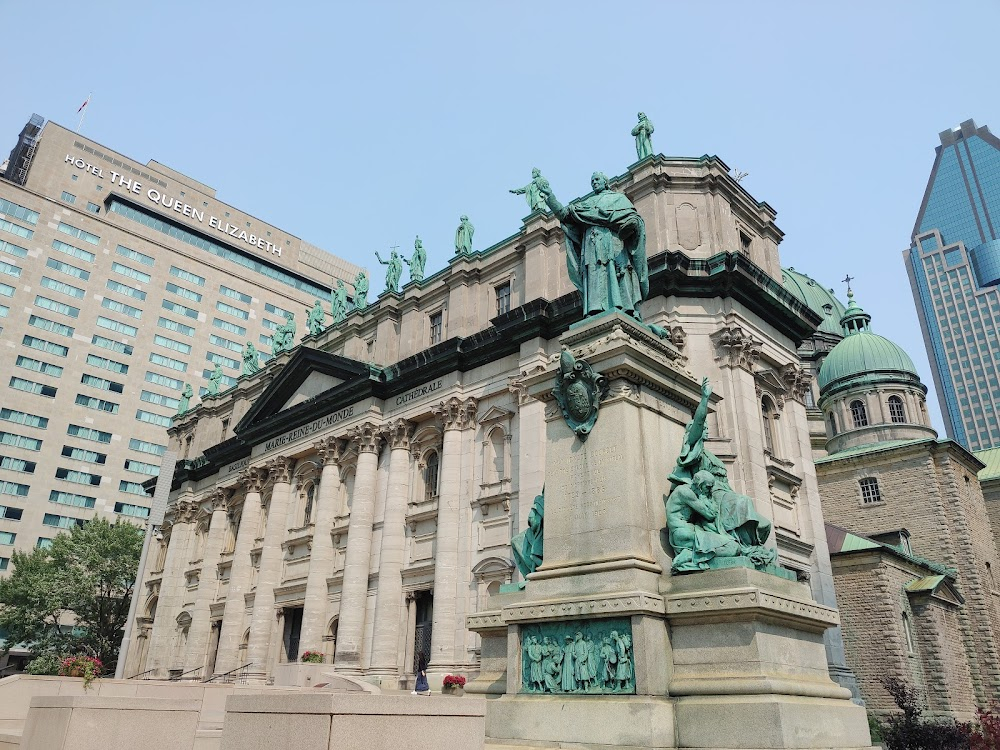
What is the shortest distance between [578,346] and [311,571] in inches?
1126

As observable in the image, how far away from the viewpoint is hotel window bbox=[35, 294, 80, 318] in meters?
81.5

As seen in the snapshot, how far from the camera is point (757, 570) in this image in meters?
9.40

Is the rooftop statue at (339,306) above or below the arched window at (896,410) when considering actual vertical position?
above

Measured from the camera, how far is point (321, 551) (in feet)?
121

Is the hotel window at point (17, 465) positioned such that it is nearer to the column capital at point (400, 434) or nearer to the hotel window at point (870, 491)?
the column capital at point (400, 434)

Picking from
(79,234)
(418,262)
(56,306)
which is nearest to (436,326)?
(418,262)

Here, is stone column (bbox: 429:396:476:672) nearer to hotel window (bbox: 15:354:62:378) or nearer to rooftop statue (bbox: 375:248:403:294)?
rooftop statue (bbox: 375:248:403:294)

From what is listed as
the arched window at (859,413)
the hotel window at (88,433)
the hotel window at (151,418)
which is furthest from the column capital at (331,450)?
the hotel window at (151,418)

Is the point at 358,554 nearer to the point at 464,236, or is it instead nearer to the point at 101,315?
the point at 464,236

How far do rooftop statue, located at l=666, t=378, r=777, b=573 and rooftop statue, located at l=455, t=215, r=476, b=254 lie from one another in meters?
28.9

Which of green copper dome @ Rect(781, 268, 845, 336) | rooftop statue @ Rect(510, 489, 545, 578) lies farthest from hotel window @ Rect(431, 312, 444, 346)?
green copper dome @ Rect(781, 268, 845, 336)

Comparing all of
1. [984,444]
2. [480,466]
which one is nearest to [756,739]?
[480,466]

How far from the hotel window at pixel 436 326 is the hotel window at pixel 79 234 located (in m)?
66.0

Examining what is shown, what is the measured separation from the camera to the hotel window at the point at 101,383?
270 feet
